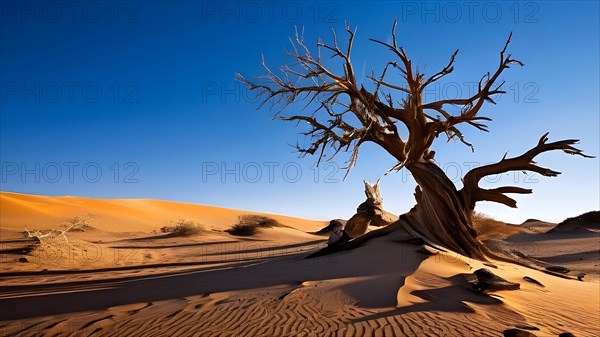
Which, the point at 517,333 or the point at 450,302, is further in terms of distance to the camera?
the point at 450,302

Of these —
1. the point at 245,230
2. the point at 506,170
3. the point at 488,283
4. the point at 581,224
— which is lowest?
the point at 488,283

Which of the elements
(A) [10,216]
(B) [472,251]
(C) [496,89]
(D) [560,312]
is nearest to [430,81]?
(C) [496,89]

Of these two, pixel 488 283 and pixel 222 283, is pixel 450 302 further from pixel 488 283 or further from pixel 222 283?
pixel 222 283

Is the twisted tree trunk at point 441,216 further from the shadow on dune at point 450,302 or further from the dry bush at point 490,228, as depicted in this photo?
the shadow on dune at point 450,302

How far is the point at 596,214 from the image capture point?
2250 cm

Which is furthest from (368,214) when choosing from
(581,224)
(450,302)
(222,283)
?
(581,224)

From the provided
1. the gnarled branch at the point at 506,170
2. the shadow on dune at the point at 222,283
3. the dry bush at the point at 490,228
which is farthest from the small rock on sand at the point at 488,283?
the dry bush at the point at 490,228

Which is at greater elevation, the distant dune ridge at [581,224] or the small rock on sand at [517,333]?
the distant dune ridge at [581,224]

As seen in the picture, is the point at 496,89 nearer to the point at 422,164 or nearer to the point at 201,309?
the point at 422,164

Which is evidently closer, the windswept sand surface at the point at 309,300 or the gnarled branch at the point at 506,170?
the windswept sand surface at the point at 309,300

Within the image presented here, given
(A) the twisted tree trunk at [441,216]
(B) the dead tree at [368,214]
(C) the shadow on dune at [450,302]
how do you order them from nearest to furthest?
(C) the shadow on dune at [450,302] < (A) the twisted tree trunk at [441,216] < (B) the dead tree at [368,214]

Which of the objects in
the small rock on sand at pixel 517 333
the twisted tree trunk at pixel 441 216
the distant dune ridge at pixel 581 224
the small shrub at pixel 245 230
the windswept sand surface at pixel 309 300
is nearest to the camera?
the small rock on sand at pixel 517 333

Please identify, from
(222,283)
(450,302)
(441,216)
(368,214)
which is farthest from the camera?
(368,214)

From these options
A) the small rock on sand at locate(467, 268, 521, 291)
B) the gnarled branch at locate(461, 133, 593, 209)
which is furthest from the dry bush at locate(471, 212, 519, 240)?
the small rock on sand at locate(467, 268, 521, 291)
